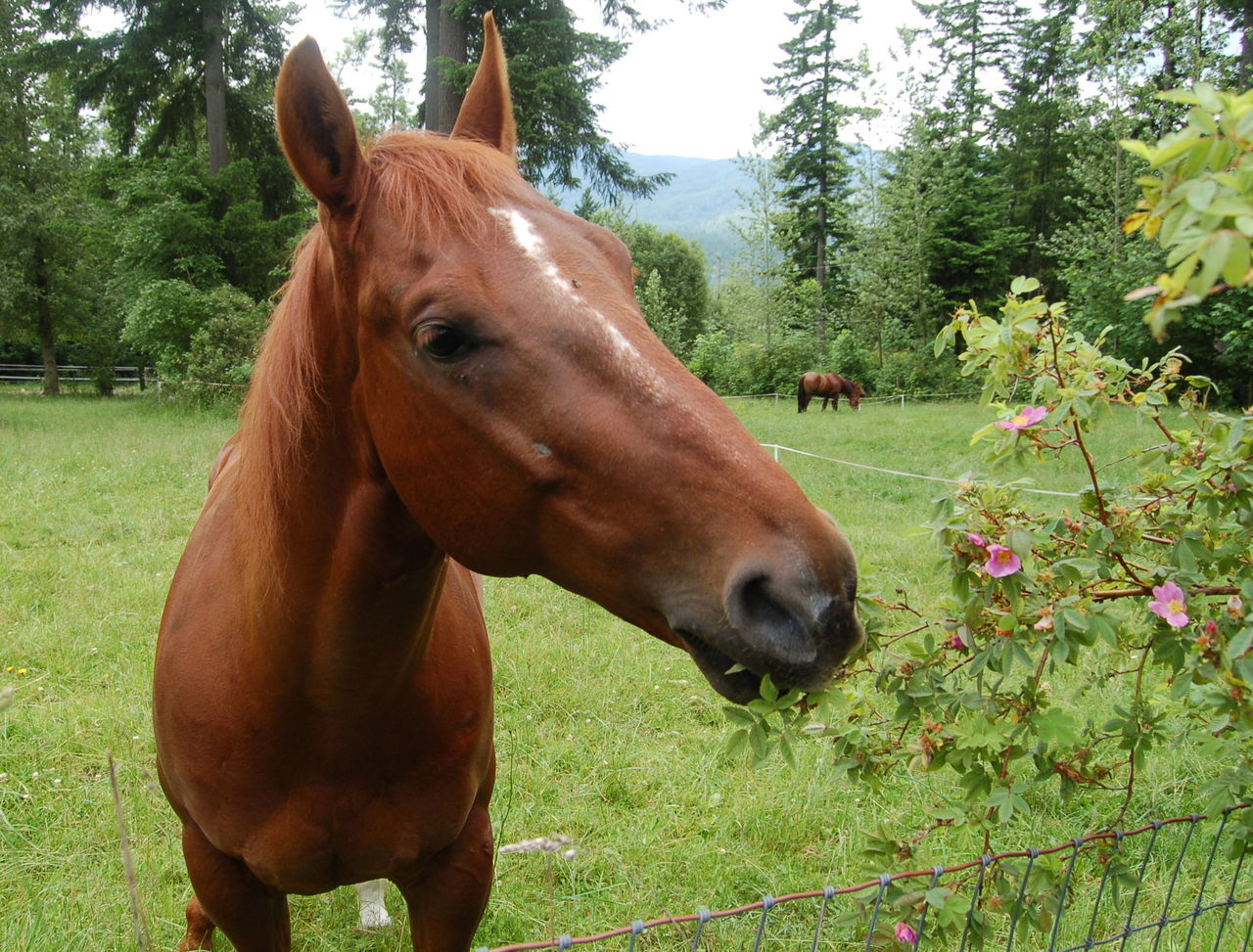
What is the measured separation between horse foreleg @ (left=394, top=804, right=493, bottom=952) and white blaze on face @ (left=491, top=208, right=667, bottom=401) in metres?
1.37

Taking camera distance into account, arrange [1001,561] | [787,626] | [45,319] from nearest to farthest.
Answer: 1. [787,626]
2. [1001,561]
3. [45,319]

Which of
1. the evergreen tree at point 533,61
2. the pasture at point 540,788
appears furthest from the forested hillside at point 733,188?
the pasture at point 540,788

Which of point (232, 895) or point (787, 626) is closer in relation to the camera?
point (787, 626)

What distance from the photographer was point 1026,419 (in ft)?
5.15

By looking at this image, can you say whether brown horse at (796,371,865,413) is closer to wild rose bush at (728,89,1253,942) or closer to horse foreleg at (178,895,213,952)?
horse foreleg at (178,895,213,952)

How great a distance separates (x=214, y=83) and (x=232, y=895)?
64.0 ft

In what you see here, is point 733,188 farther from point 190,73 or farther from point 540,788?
point 540,788

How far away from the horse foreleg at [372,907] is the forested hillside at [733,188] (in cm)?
219

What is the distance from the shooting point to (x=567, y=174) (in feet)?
42.2

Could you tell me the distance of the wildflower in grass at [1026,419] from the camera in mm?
1548

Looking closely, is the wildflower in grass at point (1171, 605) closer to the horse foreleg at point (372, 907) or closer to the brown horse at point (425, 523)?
the brown horse at point (425, 523)

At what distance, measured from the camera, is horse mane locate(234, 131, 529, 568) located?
1.36m

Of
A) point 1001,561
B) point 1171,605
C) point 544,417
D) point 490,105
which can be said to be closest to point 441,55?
point 490,105

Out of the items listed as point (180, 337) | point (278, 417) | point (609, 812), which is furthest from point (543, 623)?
point (180, 337)
